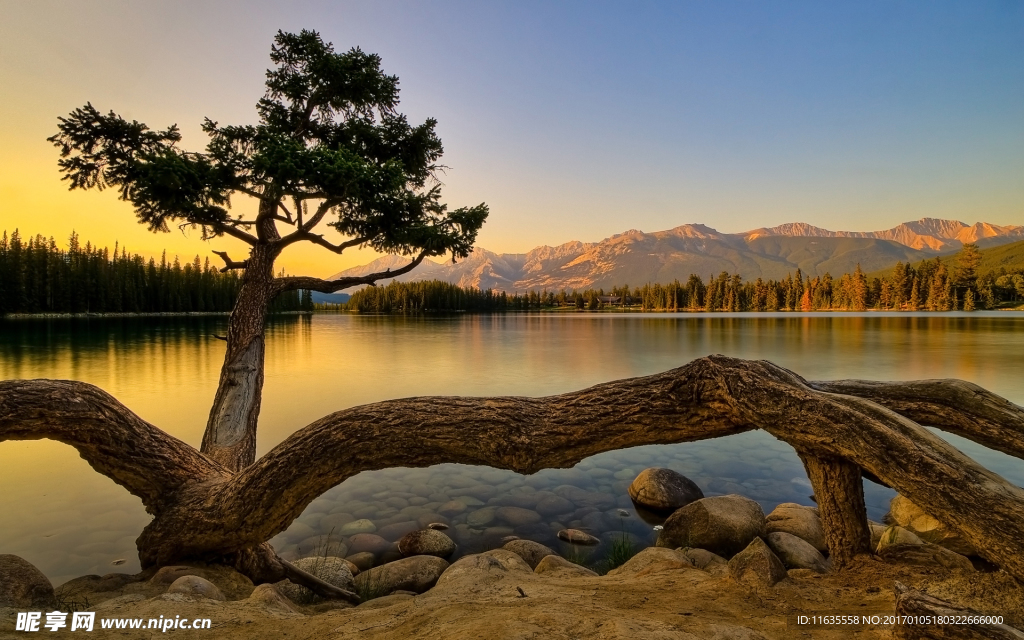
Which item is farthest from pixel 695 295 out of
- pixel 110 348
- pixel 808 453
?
pixel 808 453

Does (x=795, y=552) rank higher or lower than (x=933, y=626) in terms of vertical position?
lower

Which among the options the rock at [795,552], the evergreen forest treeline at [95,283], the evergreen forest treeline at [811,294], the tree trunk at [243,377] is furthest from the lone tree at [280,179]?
the evergreen forest treeline at [811,294]

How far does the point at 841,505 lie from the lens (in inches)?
151

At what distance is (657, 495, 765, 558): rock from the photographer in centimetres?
586

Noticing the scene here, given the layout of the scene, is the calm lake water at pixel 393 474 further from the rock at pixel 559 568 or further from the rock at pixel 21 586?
the rock at pixel 21 586

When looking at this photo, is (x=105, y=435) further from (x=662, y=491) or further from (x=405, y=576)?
(x=662, y=491)

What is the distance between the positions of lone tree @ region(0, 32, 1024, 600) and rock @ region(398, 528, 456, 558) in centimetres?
153

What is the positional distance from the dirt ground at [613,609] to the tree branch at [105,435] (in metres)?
1.58

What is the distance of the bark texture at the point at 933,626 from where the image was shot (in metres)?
2.01

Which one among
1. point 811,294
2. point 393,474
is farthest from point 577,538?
point 811,294

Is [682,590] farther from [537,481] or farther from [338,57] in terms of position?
[338,57]

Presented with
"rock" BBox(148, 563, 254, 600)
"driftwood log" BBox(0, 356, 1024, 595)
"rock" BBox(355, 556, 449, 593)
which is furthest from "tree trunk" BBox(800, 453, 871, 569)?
"rock" BBox(148, 563, 254, 600)

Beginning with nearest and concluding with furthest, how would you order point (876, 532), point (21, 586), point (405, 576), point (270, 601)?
point (21, 586) → point (270, 601) → point (405, 576) → point (876, 532)

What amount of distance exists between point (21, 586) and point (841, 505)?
662cm
